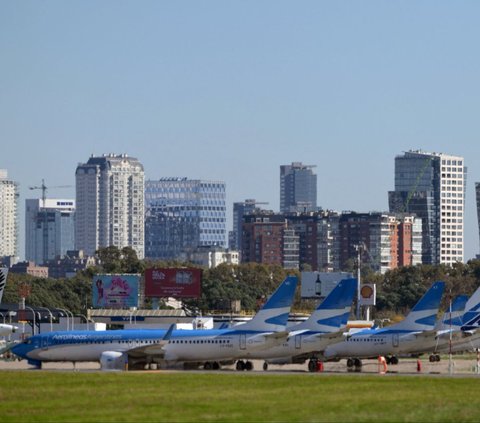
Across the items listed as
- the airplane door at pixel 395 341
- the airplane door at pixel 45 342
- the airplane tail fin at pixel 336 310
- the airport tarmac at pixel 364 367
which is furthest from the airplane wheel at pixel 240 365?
the airplane door at pixel 45 342

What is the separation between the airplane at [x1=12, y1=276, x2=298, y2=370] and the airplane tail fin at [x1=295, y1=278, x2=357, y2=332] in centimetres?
281

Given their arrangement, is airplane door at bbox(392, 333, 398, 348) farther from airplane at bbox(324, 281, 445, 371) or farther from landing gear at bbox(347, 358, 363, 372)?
landing gear at bbox(347, 358, 363, 372)

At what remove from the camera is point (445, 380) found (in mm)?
90125

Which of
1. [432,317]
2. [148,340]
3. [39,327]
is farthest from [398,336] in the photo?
[39,327]

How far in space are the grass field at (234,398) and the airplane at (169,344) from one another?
12.1 metres

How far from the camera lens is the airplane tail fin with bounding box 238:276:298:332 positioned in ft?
357

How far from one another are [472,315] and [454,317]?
6.36 m

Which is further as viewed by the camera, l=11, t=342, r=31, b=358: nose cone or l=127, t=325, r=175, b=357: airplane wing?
l=11, t=342, r=31, b=358: nose cone

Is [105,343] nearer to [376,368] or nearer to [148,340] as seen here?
[148,340]

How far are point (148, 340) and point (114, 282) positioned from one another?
244 feet

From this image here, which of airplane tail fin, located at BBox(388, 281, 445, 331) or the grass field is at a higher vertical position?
airplane tail fin, located at BBox(388, 281, 445, 331)

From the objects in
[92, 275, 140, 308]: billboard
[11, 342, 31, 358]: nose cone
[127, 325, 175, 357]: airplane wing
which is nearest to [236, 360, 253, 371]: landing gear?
[127, 325, 175, 357]: airplane wing

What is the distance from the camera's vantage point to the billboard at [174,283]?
19050 centimetres

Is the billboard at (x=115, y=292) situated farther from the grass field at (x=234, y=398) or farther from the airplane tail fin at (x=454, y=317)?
the grass field at (x=234, y=398)
